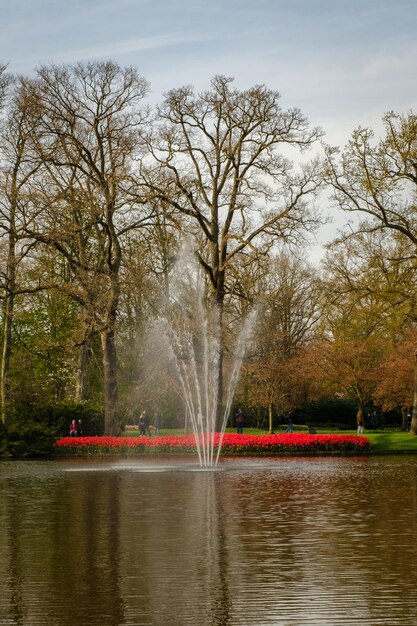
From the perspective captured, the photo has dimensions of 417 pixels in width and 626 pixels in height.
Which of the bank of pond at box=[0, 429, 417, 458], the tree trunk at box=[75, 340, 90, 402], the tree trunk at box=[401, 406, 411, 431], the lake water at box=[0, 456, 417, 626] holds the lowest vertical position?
the lake water at box=[0, 456, 417, 626]

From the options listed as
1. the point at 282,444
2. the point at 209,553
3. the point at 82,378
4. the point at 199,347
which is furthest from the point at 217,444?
the point at 209,553

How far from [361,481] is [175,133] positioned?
24.8m

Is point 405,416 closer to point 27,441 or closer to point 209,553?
point 27,441

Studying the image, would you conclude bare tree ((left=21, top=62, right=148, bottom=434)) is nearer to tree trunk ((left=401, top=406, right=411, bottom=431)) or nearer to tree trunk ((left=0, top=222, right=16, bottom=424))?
tree trunk ((left=0, top=222, right=16, bottom=424))

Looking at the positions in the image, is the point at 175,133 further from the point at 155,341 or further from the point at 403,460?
the point at 403,460

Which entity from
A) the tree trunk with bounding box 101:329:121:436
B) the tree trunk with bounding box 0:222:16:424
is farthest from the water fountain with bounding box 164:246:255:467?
the tree trunk with bounding box 0:222:16:424

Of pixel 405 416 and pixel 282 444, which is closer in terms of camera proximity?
pixel 282 444

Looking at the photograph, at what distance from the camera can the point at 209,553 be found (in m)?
12.4

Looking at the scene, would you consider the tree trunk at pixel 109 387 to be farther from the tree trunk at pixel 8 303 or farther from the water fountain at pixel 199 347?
the tree trunk at pixel 8 303

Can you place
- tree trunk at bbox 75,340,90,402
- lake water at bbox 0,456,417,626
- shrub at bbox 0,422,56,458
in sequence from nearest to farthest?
lake water at bbox 0,456,417,626
shrub at bbox 0,422,56,458
tree trunk at bbox 75,340,90,402

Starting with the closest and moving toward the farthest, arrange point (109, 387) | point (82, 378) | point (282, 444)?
point (282, 444) → point (109, 387) → point (82, 378)

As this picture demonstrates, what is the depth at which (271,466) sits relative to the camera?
101ft

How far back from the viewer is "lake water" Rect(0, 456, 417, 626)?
29.3 feet

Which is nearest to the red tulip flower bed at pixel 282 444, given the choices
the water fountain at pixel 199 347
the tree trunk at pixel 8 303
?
the water fountain at pixel 199 347
